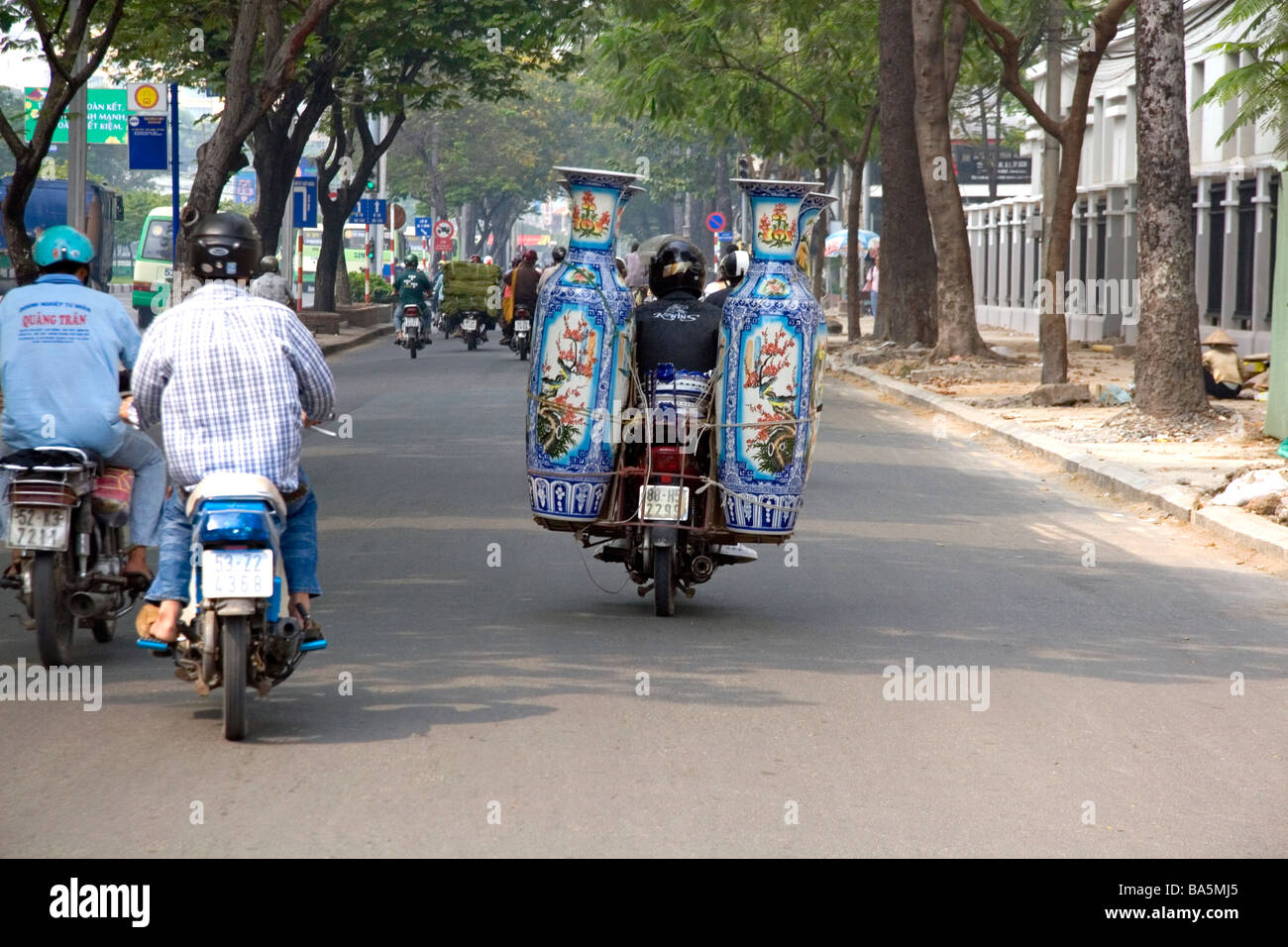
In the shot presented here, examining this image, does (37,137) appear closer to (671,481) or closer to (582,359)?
(582,359)

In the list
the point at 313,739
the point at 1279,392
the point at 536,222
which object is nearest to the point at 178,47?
the point at 1279,392

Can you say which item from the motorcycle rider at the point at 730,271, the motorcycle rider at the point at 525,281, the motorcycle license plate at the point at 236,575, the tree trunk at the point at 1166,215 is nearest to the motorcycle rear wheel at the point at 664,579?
the motorcycle rider at the point at 730,271

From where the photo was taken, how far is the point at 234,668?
18.9 ft

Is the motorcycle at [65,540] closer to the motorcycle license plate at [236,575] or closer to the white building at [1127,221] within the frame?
the motorcycle license plate at [236,575]

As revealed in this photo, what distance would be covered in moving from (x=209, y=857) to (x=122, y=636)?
348cm

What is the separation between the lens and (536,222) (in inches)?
7653

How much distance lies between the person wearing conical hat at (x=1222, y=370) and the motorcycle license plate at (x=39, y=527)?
608 inches

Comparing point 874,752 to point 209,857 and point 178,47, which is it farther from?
point 178,47

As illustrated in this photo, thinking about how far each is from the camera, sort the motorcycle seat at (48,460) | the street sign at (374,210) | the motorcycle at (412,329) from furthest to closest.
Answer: the street sign at (374,210), the motorcycle at (412,329), the motorcycle seat at (48,460)

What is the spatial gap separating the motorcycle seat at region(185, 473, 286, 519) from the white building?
56.1 feet

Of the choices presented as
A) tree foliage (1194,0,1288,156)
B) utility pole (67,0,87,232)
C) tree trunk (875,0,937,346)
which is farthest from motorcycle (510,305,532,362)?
tree foliage (1194,0,1288,156)

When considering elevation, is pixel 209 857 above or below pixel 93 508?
below

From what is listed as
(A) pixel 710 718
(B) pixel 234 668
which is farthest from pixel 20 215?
(A) pixel 710 718

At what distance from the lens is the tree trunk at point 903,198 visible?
2714 centimetres
